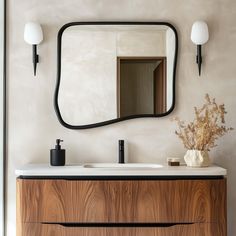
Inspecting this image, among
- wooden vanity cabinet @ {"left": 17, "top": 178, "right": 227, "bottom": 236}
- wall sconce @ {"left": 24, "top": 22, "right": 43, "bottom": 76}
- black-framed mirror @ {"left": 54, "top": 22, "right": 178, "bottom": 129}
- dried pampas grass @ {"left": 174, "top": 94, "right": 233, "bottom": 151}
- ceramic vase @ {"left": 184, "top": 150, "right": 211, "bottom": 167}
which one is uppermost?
wall sconce @ {"left": 24, "top": 22, "right": 43, "bottom": 76}

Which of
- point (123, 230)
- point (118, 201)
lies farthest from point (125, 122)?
point (123, 230)

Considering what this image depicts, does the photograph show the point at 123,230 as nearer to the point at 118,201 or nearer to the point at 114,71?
the point at 118,201

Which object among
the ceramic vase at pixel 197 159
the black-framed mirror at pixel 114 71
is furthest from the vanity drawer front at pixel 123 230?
the black-framed mirror at pixel 114 71

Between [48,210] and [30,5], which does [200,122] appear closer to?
[48,210]

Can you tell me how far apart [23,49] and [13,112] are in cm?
40

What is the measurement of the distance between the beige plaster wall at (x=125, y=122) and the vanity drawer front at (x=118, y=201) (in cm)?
45

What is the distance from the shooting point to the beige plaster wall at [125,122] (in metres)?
2.53

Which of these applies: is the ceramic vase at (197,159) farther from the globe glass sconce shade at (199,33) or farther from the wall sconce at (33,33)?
the wall sconce at (33,33)

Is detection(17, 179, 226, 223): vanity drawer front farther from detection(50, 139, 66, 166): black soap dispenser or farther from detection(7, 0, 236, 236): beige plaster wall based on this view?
detection(7, 0, 236, 236): beige plaster wall

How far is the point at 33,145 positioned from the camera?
2525 millimetres

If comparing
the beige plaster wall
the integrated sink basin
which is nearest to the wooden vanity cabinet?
the integrated sink basin

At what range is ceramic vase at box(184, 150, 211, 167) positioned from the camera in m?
2.28

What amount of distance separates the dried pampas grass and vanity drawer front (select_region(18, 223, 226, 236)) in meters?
0.47

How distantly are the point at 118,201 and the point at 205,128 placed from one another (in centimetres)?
68
